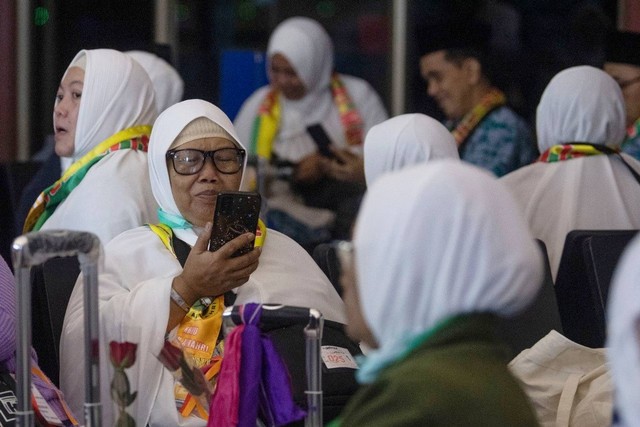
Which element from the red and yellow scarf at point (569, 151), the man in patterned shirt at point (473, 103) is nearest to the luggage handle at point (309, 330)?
the red and yellow scarf at point (569, 151)

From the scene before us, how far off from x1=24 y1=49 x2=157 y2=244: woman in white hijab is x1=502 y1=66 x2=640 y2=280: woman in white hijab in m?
1.43

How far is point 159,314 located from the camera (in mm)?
3213

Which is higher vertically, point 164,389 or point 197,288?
point 197,288

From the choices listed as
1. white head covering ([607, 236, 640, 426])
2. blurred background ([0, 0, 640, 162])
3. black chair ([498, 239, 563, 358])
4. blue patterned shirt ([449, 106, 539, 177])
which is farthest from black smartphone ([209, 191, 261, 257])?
blurred background ([0, 0, 640, 162])

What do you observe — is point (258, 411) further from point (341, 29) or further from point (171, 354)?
point (341, 29)

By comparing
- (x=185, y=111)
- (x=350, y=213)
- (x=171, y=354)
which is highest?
(x=185, y=111)

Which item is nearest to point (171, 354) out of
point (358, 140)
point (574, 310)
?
point (574, 310)

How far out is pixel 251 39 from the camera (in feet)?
25.7

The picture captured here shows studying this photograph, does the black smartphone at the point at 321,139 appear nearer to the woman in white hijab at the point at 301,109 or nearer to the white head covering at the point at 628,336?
the woman in white hijab at the point at 301,109

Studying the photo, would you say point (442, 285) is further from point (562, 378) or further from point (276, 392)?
point (562, 378)

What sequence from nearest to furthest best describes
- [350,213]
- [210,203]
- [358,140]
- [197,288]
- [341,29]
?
[197,288]
[210,203]
[350,213]
[358,140]
[341,29]

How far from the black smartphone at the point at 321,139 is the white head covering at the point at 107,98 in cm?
168

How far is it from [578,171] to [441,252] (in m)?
2.85

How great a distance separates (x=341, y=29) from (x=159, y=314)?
191 inches
